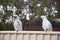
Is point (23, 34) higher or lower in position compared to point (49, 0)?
lower

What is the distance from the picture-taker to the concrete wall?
233cm

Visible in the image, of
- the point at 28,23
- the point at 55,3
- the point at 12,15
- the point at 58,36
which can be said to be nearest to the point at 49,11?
the point at 55,3

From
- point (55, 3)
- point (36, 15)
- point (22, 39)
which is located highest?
point (55, 3)

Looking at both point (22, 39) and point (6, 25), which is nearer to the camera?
point (22, 39)

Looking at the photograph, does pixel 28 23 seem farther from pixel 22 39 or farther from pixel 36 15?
pixel 22 39

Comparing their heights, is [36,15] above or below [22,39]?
above

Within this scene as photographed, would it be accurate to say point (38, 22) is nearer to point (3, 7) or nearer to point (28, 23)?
point (28, 23)

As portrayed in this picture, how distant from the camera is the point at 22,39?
2.43m

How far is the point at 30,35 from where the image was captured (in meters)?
2.41

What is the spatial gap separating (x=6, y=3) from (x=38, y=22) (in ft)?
2.74

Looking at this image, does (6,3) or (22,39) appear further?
(6,3)

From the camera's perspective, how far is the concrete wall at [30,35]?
2.33 metres

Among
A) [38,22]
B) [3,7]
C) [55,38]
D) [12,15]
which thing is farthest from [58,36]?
[3,7]

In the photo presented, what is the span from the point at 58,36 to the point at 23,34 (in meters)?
0.51
